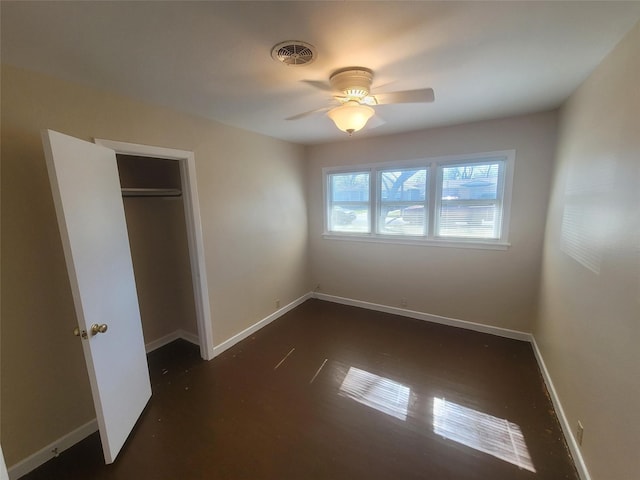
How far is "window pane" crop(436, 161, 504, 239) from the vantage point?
9.59ft

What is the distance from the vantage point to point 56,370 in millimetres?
1745

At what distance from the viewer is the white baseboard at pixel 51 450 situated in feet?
5.32

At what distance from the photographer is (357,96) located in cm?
169

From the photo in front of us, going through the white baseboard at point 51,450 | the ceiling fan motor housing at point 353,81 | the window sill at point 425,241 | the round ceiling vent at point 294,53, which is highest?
the round ceiling vent at point 294,53

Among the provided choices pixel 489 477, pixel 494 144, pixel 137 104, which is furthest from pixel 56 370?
pixel 494 144

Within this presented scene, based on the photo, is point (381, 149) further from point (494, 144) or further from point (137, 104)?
point (137, 104)

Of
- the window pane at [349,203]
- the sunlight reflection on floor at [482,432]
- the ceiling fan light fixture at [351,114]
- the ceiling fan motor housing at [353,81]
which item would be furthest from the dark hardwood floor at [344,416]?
the ceiling fan motor housing at [353,81]

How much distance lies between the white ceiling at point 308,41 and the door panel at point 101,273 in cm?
49

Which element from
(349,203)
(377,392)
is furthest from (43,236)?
(349,203)

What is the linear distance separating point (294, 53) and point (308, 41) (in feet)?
0.40

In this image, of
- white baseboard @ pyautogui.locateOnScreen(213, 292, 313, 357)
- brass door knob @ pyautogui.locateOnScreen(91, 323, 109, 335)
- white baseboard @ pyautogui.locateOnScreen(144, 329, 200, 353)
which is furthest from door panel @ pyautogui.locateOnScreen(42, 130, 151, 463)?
white baseboard @ pyautogui.locateOnScreen(144, 329, 200, 353)

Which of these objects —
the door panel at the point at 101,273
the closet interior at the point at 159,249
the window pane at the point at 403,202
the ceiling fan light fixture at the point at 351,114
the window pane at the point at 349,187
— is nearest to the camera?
the door panel at the point at 101,273

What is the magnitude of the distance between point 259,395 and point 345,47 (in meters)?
2.59

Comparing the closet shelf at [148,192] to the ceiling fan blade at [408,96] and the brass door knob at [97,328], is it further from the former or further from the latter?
the ceiling fan blade at [408,96]
